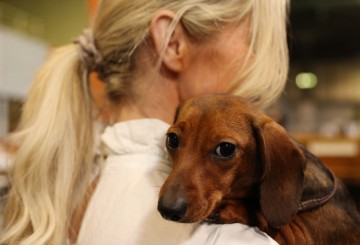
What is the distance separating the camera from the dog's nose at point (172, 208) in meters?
0.81

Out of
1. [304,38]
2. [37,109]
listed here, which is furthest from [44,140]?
[304,38]

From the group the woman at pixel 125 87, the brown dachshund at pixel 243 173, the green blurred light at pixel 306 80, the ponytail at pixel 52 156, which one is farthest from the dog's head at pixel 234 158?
the green blurred light at pixel 306 80

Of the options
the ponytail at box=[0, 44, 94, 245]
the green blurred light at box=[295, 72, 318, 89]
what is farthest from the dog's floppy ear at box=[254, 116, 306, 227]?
the green blurred light at box=[295, 72, 318, 89]

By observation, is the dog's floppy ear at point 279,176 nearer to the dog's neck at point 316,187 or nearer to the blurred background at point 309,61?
the dog's neck at point 316,187

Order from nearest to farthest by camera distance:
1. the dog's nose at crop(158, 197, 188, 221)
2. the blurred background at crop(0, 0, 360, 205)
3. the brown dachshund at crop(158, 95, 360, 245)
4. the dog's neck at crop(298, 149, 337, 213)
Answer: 1. the dog's nose at crop(158, 197, 188, 221)
2. the brown dachshund at crop(158, 95, 360, 245)
3. the dog's neck at crop(298, 149, 337, 213)
4. the blurred background at crop(0, 0, 360, 205)

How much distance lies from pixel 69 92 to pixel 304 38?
537 centimetres

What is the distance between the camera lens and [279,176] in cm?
94

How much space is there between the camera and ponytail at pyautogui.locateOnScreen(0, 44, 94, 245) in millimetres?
1077

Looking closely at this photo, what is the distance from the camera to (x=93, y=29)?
1239mm

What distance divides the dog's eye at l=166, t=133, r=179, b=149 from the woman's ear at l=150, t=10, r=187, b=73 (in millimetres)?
240

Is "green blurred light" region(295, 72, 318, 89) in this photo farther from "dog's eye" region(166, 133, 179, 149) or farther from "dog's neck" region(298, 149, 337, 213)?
"dog's eye" region(166, 133, 179, 149)

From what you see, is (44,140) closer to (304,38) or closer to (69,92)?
(69,92)

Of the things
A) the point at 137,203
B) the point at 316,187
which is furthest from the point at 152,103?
the point at 316,187

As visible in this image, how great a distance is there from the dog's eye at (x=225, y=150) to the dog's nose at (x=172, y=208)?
14cm
